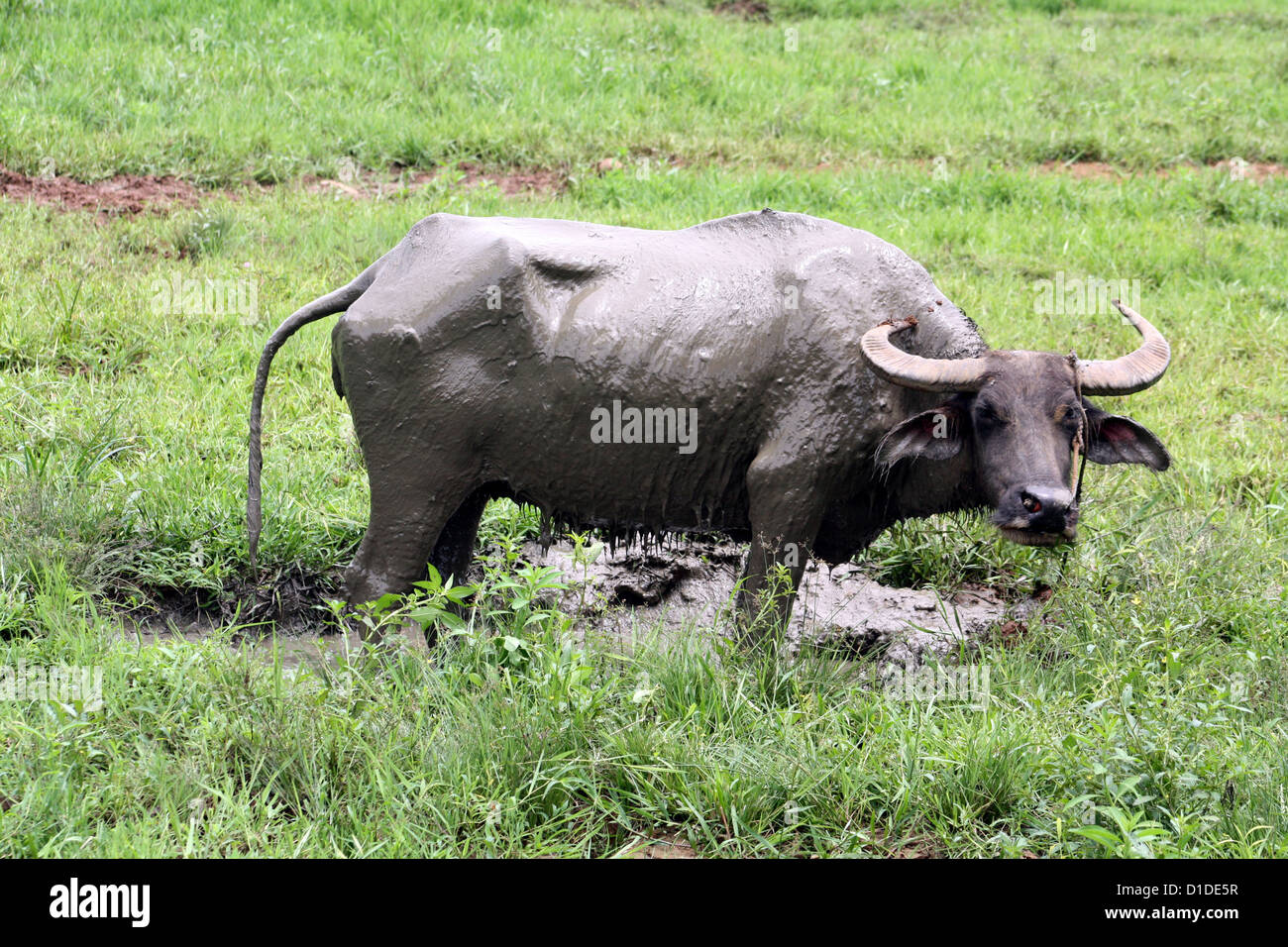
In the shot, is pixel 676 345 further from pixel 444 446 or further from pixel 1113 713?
pixel 1113 713

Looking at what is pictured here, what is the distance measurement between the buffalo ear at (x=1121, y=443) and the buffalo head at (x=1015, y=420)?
66 millimetres

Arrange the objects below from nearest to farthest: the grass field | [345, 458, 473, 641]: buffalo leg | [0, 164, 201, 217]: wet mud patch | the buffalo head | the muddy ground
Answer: the grass field → the buffalo head → [345, 458, 473, 641]: buffalo leg → the muddy ground → [0, 164, 201, 217]: wet mud patch

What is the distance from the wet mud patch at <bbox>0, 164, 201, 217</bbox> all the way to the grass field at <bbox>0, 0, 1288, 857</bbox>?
13 centimetres

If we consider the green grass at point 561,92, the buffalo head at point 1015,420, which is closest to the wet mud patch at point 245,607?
the buffalo head at point 1015,420

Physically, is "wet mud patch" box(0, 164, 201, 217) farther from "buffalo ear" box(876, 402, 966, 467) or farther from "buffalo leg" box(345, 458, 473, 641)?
"buffalo ear" box(876, 402, 966, 467)

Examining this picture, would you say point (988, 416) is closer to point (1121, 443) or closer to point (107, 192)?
point (1121, 443)

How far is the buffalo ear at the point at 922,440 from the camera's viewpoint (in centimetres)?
413

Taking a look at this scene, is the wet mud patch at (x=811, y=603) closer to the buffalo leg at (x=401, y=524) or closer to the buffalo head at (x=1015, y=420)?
the buffalo leg at (x=401, y=524)

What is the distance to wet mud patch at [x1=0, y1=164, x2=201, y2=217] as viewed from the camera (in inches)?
337

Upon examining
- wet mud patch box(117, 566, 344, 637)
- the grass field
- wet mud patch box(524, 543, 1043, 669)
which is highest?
the grass field

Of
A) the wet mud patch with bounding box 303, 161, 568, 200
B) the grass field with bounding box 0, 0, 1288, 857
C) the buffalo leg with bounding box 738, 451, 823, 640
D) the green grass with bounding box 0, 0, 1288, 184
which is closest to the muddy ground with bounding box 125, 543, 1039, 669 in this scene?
the grass field with bounding box 0, 0, 1288, 857

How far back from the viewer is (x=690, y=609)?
18.0ft

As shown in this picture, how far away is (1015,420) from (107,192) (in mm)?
7348

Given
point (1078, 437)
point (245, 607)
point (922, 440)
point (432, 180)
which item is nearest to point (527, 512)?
point (245, 607)
